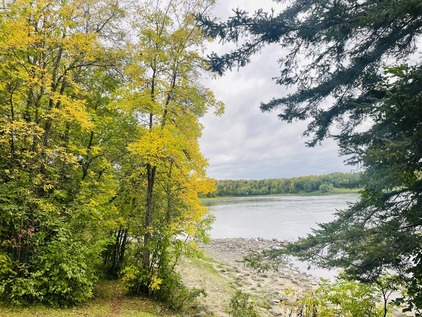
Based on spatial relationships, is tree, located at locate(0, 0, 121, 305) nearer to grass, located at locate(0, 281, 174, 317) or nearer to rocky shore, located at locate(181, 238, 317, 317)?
grass, located at locate(0, 281, 174, 317)

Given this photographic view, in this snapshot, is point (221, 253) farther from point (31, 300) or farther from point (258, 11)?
point (258, 11)

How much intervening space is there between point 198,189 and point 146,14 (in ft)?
19.7

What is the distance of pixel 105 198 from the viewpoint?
29.7ft

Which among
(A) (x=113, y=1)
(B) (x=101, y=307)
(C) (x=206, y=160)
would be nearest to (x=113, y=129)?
(C) (x=206, y=160)

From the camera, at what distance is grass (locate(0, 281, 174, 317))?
6.40 m

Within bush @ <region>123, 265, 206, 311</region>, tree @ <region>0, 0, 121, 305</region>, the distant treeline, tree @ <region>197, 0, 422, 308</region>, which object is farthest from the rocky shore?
the distant treeline

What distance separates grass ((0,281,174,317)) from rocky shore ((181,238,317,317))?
189cm

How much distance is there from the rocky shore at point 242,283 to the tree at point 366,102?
344cm

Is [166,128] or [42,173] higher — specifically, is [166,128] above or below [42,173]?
above

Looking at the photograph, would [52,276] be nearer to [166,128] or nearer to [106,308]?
[106,308]

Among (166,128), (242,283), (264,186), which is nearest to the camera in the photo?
(166,128)

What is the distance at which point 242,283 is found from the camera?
50.1 ft

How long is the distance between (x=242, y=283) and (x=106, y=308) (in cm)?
902

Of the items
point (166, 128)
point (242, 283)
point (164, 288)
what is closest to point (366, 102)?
point (166, 128)
